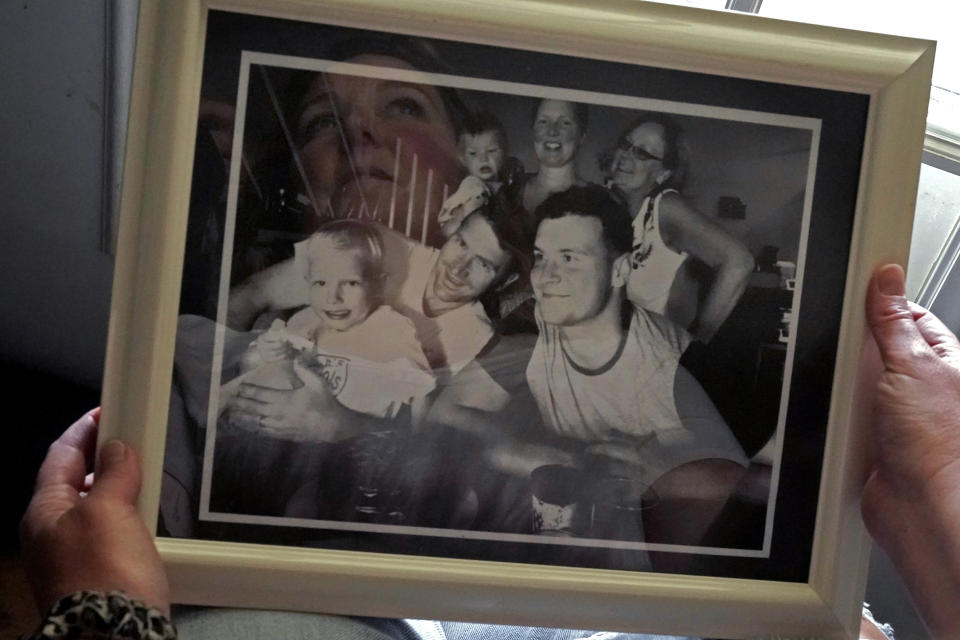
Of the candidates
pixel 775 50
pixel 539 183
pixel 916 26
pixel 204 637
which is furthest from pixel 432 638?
pixel 916 26

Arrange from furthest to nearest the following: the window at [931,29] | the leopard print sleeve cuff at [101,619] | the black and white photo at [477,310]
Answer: the window at [931,29]
the black and white photo at [477,310]
the leopard print sleeve cuff at [101,619]

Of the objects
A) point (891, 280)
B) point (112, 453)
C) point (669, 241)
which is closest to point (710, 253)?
point (669, 241)

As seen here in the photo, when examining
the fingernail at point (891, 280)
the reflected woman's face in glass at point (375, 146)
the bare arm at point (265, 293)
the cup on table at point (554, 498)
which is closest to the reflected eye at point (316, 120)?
the reflected woman's face in glass at point (375, 146)

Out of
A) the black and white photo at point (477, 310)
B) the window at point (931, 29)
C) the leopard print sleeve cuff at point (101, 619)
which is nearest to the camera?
the leopard print sleeve cuff at point (101, 619)

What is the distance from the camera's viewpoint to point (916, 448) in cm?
83

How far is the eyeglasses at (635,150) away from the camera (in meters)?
0.80

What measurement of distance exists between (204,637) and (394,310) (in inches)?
14.3

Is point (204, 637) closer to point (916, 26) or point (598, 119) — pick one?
point (598, 119)

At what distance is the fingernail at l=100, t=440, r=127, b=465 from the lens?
2.53 ft

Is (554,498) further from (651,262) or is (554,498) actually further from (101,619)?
(101,619)

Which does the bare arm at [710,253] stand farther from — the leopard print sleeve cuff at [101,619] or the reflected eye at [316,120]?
the leopard print sleeve cuff at [101,619]

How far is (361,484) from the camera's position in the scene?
815 millimetres

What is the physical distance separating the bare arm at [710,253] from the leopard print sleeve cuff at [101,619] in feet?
1.79

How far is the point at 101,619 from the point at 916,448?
75cm
